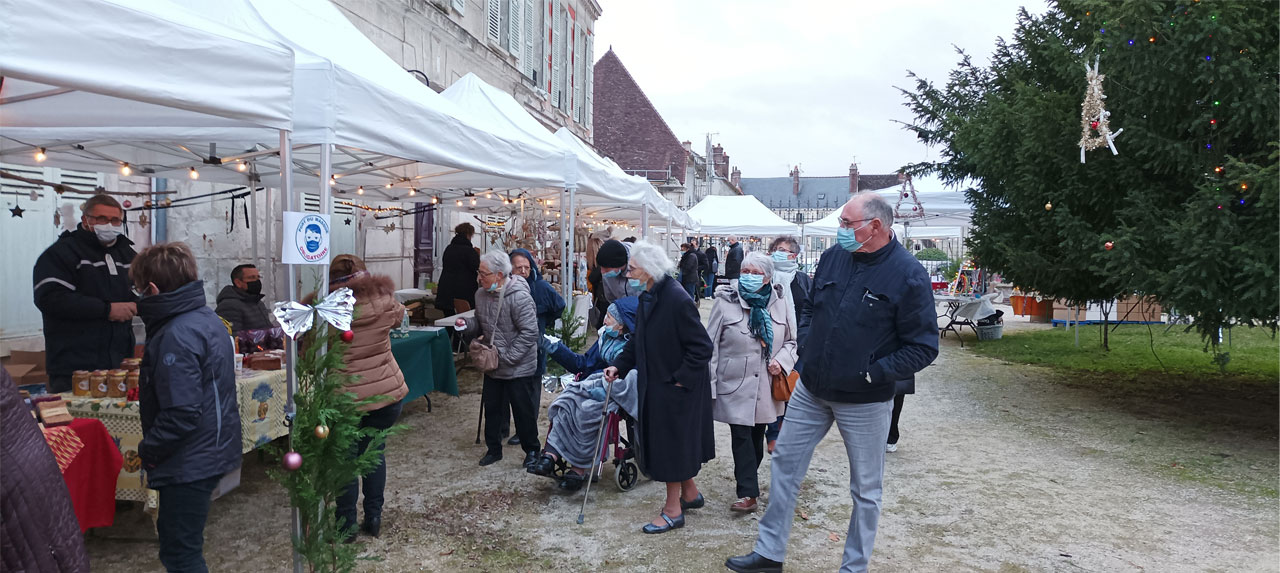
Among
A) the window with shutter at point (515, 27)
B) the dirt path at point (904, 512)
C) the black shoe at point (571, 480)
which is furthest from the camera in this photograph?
the window with shutter at point (515, 27)

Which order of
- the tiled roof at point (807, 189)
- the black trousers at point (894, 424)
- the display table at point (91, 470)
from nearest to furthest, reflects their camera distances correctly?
the display table at point (91, 470), the black trousers at point (894, 424), the tiled roof at point (807, 189)

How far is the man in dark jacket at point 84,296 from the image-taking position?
4289 millimetres

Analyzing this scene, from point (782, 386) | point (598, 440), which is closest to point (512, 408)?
point (598, 440)

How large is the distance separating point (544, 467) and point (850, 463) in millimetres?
2037

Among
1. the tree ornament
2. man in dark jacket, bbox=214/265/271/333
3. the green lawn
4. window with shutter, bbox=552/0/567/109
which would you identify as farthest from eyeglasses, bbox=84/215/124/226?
window with shutter, bbox=552/0/567/109

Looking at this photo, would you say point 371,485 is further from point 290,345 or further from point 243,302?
point 243,302

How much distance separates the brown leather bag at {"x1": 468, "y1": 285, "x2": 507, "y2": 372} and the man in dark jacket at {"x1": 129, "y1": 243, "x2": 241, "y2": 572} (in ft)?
7.42

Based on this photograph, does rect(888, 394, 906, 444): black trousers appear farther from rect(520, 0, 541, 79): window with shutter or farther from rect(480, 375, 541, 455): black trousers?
rect(520, 0, 541, 79): window with shutter

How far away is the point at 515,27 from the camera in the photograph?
53.1ft

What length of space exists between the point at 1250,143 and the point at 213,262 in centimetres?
941

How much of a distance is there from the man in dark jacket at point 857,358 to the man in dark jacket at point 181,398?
2353mm

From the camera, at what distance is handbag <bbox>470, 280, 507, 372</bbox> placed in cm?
518

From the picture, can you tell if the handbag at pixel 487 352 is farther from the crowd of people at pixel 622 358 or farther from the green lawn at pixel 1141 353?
the green lawn at pixel 1141 353

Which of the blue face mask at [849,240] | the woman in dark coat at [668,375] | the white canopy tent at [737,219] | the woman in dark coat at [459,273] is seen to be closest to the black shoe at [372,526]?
the woman in dark coat at [668,375]
